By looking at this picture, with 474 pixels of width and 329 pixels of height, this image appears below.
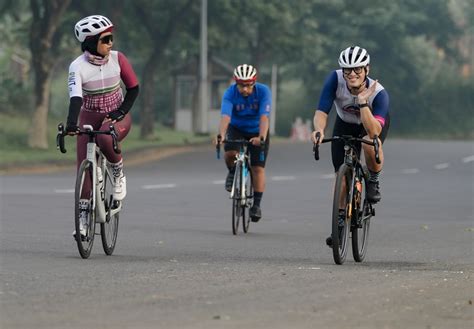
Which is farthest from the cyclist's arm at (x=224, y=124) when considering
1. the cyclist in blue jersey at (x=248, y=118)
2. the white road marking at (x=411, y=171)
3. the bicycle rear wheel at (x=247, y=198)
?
the white road marking at (x=411, y=171)

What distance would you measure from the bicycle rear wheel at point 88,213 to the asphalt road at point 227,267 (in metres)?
0.11

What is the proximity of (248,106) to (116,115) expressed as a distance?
4.37 meters

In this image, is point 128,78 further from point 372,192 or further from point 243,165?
point 243,165

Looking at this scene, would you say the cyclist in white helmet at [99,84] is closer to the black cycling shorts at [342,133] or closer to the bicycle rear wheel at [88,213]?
the bicycle rear wheel at [88,213]

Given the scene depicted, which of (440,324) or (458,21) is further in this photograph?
(458,21)

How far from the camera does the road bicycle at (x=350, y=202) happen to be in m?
11.5

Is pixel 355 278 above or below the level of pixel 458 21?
below

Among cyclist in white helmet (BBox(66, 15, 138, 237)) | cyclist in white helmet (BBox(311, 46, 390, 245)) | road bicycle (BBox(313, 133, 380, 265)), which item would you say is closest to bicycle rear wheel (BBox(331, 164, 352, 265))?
road bicycle (BBox(313, 133, 380, 265))

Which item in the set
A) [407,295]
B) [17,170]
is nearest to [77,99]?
[407,295]

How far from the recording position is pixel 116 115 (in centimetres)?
1198

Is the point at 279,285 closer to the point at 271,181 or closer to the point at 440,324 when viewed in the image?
the point at 440,324

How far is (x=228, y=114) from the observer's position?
1609 centimetres

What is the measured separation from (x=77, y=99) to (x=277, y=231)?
5.21m

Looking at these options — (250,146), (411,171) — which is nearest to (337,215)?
(250,146)
